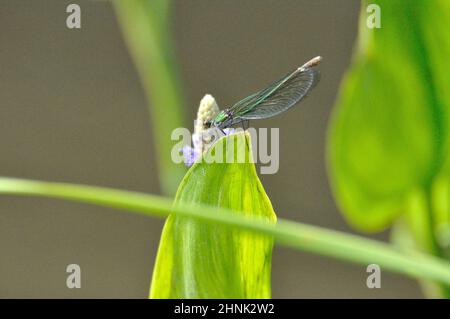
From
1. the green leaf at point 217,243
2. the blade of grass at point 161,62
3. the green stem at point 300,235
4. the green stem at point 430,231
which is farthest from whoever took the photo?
the blade of grass at point 161,62

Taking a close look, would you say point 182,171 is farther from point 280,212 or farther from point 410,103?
point 280,212

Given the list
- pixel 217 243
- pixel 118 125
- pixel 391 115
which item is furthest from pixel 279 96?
pixel 118 125

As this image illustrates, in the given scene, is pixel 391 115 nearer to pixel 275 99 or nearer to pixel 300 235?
pixel 275 99

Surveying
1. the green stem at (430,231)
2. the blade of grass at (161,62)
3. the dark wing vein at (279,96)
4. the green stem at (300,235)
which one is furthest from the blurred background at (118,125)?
the green stem at (300,235)

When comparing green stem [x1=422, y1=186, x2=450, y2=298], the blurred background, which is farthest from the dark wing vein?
the blurred background

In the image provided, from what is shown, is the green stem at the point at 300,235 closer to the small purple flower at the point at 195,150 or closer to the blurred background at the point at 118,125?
the small purple flower at the point at 195,150

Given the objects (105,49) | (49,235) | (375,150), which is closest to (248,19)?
(105,49)
